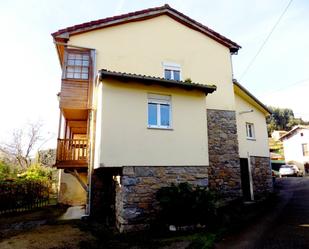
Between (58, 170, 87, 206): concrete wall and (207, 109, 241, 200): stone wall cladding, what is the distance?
8.29 metres

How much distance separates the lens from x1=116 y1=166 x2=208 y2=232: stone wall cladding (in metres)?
8.26

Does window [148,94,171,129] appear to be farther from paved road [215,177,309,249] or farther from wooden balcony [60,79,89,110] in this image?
paved road [215,177,309,249]

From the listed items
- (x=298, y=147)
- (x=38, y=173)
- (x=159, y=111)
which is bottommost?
(x=38, y=173)

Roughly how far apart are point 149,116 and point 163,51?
501 cm

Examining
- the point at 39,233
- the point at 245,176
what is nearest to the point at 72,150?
the point at 39,233

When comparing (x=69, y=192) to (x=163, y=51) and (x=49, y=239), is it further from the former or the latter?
(x=163, y=51)

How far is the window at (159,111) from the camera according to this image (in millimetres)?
9508

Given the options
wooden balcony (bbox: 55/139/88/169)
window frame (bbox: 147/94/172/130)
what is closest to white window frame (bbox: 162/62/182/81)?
window frame (bbox: 147/94/172/130)

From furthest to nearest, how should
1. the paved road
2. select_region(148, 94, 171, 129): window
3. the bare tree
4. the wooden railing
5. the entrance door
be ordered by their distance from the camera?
the bare tree
the entrance door
the wooden railing
select_region(148, 94, 171, 129): window
the paved road

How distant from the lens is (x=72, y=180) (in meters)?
14.8

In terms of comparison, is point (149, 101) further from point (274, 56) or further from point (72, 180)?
point (72, 180)

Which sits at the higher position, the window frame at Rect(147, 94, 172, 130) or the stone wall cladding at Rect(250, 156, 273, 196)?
the window frame at Rect(147, 94, 172, 130)

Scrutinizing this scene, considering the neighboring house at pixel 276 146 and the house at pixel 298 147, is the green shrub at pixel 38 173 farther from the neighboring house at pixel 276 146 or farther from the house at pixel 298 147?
the neighboring house at pixel 276 146

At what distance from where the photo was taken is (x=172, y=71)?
1287cm
